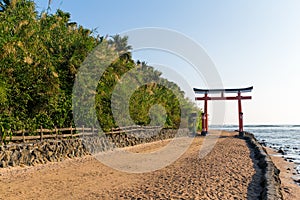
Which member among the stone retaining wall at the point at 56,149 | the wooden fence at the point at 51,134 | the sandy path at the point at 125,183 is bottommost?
the sandy path at the point at 125,183

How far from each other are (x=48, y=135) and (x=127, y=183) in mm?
4880

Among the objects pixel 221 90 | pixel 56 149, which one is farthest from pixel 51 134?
pixel 221 90

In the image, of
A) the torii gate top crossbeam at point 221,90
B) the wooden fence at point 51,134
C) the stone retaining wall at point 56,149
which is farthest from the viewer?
the torii gate top crossbeam at point 221,90

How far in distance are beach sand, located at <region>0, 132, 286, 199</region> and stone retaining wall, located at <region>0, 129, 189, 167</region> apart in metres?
0.36

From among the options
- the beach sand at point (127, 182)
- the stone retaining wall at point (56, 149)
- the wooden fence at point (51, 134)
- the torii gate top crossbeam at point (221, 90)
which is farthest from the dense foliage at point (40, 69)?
the torii gate top crossbeam at point (221, 90)

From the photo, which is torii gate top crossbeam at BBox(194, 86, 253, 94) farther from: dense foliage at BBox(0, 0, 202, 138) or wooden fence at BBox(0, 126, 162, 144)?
wooden fence at BBox(0, 126, 162, 144)

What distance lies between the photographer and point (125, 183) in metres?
8.53

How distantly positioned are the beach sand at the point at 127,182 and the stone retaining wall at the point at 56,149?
14.1 inches

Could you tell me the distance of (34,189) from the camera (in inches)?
304

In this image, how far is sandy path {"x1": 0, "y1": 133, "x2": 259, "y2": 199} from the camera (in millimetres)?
7062

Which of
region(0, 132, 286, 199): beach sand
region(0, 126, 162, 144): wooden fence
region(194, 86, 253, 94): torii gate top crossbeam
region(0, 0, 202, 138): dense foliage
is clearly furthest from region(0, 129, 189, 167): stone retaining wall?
region(194, 86, 253, 94): torii gate top crossbeam

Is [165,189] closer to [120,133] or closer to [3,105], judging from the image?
[3,105]

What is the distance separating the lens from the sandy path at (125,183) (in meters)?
7.06

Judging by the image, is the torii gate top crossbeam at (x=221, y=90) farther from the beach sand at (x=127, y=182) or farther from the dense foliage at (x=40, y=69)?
A: the beach sand at (x=127, y=182)
